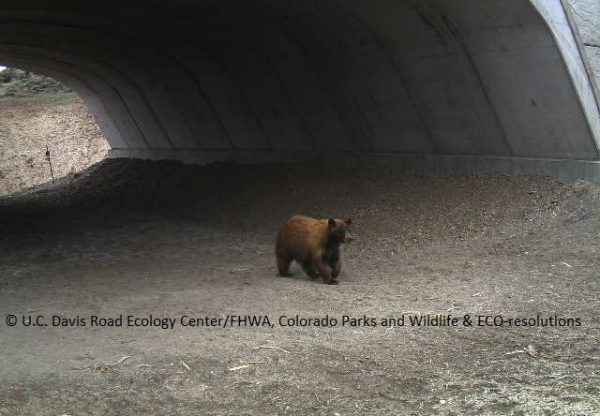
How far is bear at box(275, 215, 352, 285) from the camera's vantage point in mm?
8570

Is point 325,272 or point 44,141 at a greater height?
point 44,141

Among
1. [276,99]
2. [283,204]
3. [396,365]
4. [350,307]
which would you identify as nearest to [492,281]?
[350,307]

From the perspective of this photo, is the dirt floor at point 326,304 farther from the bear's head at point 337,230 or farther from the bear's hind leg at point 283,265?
the bear's head at point 337,230

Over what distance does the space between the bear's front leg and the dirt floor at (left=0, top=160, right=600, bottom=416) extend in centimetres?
17

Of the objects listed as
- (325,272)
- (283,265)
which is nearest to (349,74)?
(283,265)

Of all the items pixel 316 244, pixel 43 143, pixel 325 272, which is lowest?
pixel 325 272

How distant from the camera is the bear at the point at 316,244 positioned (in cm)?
857

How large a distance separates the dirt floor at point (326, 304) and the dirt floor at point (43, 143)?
19.5 meters

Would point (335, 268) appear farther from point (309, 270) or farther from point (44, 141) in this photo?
point (44, 141)

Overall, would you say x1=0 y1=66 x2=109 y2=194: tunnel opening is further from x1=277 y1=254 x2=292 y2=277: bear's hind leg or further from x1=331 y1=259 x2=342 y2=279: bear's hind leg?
x1=331 y1=259 x2=342 y2=279: bear's hind leg

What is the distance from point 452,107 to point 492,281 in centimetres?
513

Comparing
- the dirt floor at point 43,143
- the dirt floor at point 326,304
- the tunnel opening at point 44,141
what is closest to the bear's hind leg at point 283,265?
the dirt floor at point 326,304

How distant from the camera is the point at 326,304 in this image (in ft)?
25.6

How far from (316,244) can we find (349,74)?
22.1 ft
